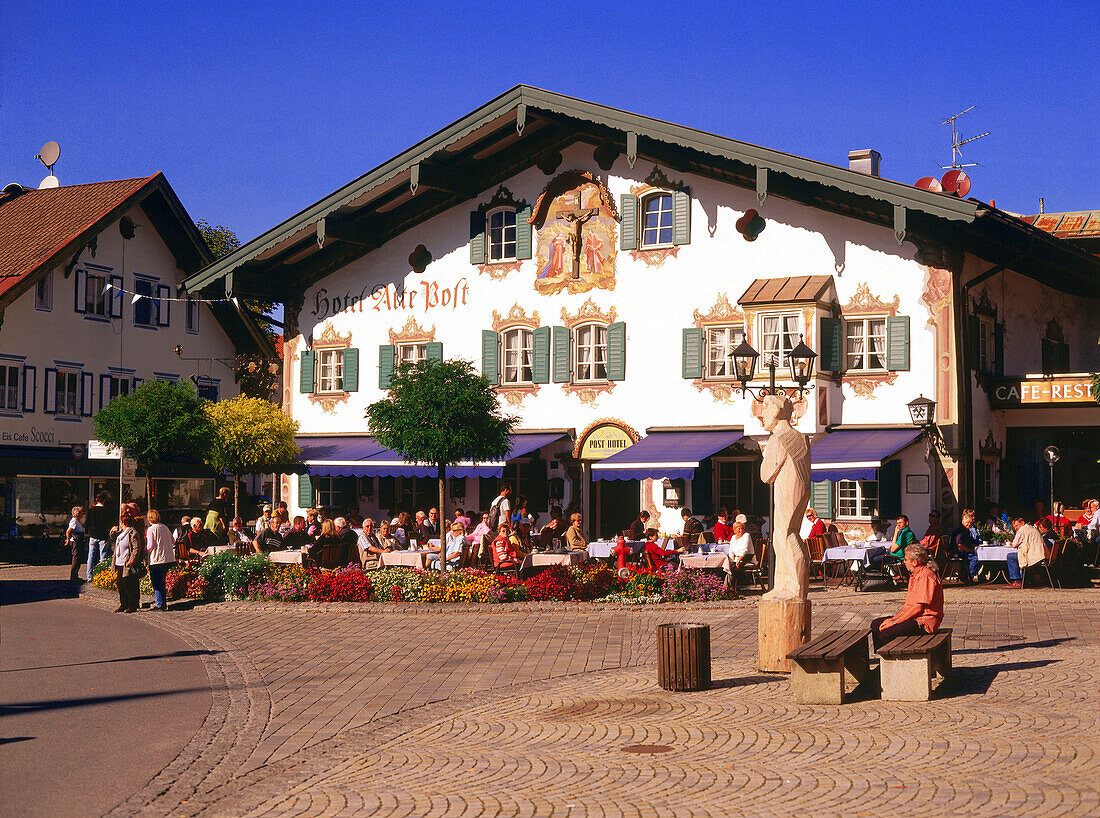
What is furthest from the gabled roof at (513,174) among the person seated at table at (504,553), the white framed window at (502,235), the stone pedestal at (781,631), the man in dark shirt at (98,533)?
the stone pedestal at (781,631)

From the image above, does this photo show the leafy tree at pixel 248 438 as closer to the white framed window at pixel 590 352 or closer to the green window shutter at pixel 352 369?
the green window shutter at pixel 352 369

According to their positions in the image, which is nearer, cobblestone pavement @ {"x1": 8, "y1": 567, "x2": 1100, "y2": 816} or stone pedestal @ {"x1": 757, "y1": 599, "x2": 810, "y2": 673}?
cobblestone pavement @ {"x1": 8, "y1": 567, "x2": 1100, "y2": 816}

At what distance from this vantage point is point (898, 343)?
88.1ft

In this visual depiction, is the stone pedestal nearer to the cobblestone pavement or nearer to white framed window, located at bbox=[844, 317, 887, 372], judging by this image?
the cobblestone pavement

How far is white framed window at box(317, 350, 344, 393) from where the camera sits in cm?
A: 3416

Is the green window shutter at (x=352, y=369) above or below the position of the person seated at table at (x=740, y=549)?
above

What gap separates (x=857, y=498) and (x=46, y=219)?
82.9 ft

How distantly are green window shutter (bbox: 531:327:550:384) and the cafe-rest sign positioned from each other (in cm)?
163

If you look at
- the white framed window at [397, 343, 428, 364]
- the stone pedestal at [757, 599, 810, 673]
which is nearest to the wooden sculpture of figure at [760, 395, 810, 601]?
the stone pedestal at [757, 599, 810, 673]

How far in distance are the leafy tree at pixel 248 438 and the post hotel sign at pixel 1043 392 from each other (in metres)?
16.2

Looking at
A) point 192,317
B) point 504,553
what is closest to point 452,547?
point 504,553

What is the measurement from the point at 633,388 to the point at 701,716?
19.5 metres

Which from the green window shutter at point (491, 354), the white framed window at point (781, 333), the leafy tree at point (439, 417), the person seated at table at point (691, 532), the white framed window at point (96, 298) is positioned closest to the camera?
the leafy tree at point (439, 417)

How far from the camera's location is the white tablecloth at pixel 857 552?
22.6m
